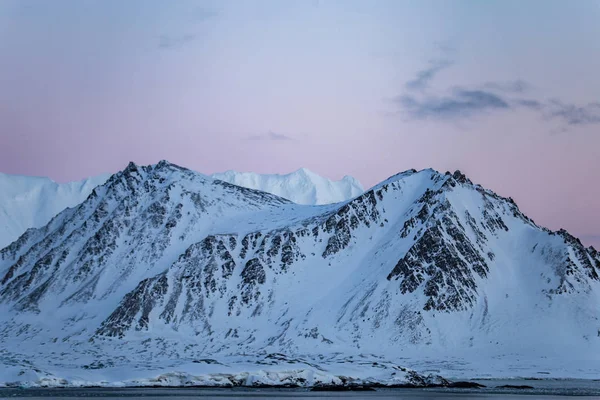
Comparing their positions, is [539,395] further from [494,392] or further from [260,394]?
[260,394]

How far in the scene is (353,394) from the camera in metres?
Answer: 187

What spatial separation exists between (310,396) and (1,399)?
158 ft

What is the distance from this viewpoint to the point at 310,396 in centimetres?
17762

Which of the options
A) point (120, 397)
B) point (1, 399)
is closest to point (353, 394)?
point (120, 397)

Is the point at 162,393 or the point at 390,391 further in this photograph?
the point at 390,391

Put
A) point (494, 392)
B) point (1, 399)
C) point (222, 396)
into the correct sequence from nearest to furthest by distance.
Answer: point (1, 399) < point (222, 396) < point (494, 392)

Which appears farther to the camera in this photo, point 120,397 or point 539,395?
point 539,395

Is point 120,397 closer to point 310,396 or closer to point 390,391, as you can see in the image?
point 310,396

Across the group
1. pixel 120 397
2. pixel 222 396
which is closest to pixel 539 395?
pixel 222 396

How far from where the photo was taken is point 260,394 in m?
183

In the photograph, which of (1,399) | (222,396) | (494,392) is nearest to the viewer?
(1,399)

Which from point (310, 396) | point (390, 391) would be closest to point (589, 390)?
point (390, 391)

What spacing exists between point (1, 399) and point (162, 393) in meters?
28.7

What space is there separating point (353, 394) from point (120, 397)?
1580 inches
